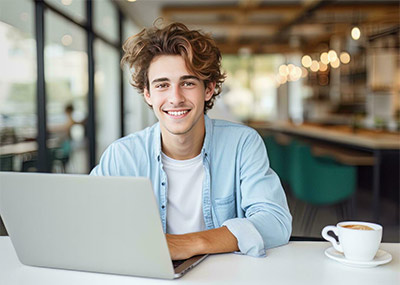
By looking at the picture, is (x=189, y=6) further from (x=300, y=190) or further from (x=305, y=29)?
(x=300, y=190)

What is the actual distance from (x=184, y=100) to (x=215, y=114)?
2.09 m

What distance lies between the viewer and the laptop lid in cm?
108

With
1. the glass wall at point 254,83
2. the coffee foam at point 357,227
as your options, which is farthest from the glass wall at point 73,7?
the glass wall at point 254,83

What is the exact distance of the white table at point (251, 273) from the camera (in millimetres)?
1156

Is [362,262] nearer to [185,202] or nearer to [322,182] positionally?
[185,202]

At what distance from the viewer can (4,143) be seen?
3732 millimetres

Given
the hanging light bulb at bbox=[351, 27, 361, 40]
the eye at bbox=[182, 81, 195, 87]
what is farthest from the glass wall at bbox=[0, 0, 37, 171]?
the hanging light bulb at bbox=[351, 27, 361, 40]

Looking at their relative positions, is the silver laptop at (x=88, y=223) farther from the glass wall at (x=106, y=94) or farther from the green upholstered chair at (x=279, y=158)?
the glass wall at (x=106, y=94)

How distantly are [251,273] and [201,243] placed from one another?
19cm

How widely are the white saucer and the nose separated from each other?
2.21 ft

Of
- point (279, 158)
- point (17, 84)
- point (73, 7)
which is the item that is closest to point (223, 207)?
point (17, 84)

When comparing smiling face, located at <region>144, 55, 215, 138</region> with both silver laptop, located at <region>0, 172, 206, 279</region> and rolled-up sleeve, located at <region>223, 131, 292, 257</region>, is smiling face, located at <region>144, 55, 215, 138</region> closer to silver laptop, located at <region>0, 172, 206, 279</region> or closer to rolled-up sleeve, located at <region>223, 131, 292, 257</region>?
rolled-up sleeve, located at <region>223, 131, 292, 257</region>

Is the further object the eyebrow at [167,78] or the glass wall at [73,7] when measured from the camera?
the glass wall at [73,7]

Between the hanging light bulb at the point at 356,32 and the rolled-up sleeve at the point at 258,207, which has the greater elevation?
the hanging light bulb at the point at 356,32
